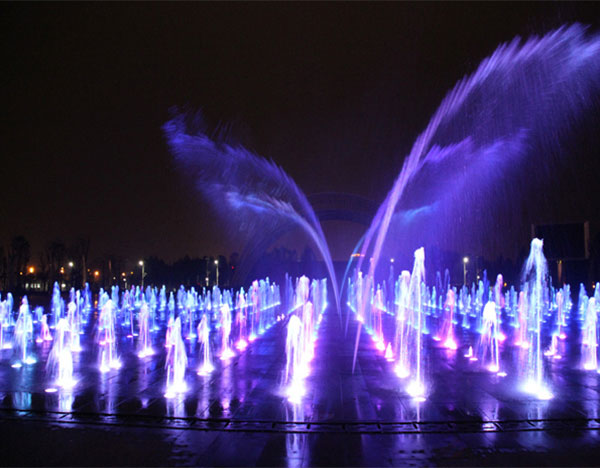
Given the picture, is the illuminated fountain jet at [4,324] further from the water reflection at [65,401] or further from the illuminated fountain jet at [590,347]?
the illuminated fountain jet at [590,347]

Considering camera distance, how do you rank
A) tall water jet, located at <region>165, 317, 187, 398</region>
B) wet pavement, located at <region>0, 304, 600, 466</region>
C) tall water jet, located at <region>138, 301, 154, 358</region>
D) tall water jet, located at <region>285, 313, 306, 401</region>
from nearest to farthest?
wet pavement, located at <region>0, 304, 600, 466</region> → tall water jet, located at <region>285, 313, 306, 401</region> → tall water jet, located at <region>165, 317, 187, 398</region> → tall water jet, located at <region>138, 301, 154, 358</region>

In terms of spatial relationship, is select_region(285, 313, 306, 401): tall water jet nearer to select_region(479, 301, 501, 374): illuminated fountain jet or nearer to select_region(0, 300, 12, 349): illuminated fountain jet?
select_region(479, 301, 501, 374): illuminated fountain jet

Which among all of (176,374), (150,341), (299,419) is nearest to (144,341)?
(150,341)

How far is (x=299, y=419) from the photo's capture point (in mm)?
7844

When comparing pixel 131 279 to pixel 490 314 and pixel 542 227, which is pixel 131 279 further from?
pixel 490 314

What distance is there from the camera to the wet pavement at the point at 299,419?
6.23 metres

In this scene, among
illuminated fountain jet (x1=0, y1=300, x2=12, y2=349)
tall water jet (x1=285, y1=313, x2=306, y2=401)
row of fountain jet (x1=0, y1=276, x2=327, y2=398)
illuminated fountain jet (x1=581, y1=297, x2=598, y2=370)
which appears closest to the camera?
tall water jet (x1=285, y1=313, x2=306, y2=401)

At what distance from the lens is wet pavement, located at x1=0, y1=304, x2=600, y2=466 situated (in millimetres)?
6230

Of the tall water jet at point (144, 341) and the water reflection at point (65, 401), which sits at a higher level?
→ the water reflection at point (65, 401)

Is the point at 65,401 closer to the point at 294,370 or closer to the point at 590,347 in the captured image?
the point at 294,370

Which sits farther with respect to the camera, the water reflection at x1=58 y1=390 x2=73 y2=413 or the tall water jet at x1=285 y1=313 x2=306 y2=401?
the tall water jet at x1=285 y1=313 x2=306 y2=401

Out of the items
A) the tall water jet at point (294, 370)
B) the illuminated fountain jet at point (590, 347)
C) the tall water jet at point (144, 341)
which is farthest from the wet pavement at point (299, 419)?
the tall water jet at point (144, 341)

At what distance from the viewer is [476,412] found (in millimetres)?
8180

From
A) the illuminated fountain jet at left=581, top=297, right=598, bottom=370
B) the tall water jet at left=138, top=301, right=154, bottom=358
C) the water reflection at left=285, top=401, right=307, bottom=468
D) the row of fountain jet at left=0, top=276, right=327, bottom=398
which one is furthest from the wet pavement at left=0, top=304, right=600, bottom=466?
the tall water jet at left=138, top=301, right=154, bottom=358
